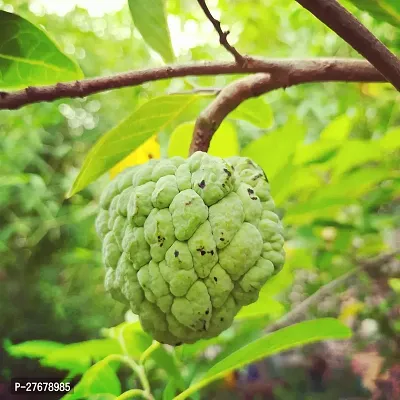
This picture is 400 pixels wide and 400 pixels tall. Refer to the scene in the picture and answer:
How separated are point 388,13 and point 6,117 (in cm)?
199

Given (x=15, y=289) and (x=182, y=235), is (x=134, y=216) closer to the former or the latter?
(x=182, y=235)

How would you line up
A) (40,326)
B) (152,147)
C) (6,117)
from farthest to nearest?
(6,117) → (40,326) → (152,147)

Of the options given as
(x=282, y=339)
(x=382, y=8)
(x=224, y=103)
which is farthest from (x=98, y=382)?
(x=382, y=8)

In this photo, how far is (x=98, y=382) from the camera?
86 centimetres

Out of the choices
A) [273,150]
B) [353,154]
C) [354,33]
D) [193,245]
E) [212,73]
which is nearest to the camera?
[354,33]

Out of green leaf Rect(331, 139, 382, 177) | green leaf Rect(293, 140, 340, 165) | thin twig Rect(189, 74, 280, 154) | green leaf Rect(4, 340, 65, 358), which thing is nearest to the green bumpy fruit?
thin twig Rect(189, 74, 280, 154)

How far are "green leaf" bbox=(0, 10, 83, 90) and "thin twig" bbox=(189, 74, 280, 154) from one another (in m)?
0.19

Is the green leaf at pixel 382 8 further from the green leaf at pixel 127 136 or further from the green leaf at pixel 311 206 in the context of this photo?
the green leaf at pixel 311 206

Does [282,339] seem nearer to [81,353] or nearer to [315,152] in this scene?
[81,353]

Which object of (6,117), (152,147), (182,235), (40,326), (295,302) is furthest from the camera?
(295,302)

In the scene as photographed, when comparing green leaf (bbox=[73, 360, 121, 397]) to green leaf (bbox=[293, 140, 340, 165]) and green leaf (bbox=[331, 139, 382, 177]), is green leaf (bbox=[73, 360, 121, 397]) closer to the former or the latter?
green leaf (bbox=[293, 140, 340, 165])

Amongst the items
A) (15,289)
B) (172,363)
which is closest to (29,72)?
(172,363)

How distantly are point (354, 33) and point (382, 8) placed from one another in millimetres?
190

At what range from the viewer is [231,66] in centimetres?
69
